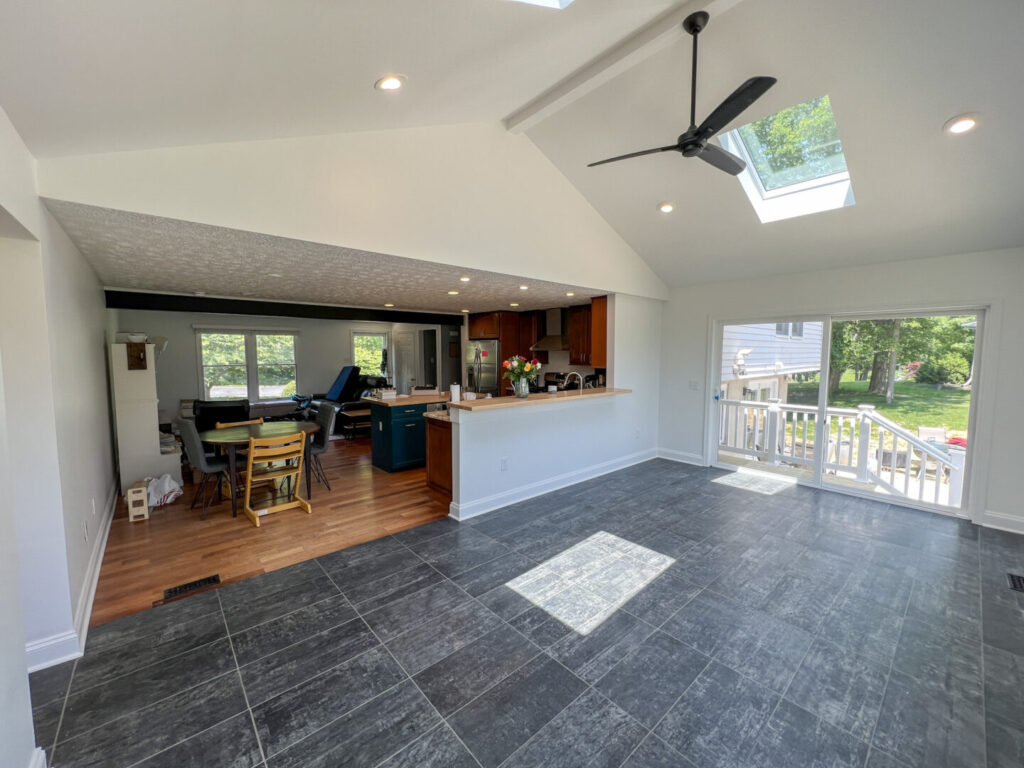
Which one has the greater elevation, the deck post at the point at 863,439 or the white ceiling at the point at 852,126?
the white ceiling at the point at 852,126

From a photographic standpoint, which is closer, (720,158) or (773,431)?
(720,158)

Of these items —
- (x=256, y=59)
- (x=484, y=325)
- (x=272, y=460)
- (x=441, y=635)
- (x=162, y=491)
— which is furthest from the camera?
(x=484, y=325)

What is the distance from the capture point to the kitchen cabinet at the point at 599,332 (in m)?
5.28

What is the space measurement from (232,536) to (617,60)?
459 cm

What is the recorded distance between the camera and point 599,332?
5375mm

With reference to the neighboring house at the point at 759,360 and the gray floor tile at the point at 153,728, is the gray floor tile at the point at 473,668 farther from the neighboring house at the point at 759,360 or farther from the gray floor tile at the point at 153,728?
the neighboring house at the point at 759,360

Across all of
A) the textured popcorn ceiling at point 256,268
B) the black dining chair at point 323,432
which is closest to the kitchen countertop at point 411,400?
the black dining chair at point 323,432

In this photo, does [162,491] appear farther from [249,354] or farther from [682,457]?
[682,457]

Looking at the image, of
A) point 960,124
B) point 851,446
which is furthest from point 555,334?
point 960,124

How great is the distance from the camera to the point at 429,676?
1.96m

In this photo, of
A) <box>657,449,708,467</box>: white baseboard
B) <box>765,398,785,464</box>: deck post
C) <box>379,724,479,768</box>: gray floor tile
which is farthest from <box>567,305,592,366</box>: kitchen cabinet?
<box>379,724,479,768</box>: gray floor tile

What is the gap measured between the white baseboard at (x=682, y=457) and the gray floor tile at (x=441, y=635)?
4.16 m

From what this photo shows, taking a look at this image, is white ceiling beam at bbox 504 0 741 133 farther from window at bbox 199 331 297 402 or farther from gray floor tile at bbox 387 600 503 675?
window at bbox 199 331 297 402

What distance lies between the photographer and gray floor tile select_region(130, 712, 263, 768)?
1.53m
